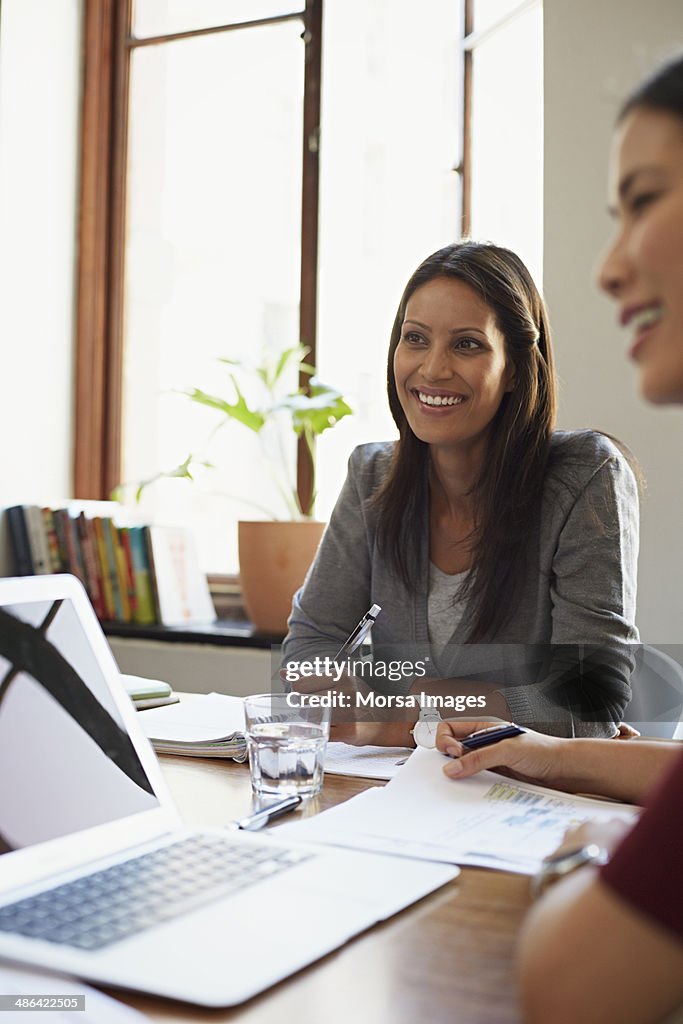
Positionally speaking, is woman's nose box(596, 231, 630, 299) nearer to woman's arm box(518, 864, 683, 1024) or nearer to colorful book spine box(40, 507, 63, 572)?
woman's arm box(518, 864, 683, 1024)

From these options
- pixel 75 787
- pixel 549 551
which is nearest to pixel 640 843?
pixel 75 787

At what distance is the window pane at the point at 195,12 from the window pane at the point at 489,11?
1.87 feet

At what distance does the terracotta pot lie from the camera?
2.88m

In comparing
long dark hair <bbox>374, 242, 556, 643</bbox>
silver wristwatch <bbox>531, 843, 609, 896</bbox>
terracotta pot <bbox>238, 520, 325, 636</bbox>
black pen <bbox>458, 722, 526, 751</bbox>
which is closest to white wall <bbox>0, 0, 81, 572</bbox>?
terracotta pot <bbox>238, 520, 325, 636</bbox>

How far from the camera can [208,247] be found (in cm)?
335

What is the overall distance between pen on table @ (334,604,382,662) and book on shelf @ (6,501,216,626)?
1.39m

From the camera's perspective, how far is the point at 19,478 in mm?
3270

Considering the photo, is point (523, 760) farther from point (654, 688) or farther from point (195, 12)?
point (195, 12)

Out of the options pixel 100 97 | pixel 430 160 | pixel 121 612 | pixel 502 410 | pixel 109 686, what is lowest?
pixel 121 612

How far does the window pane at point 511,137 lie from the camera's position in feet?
8.82

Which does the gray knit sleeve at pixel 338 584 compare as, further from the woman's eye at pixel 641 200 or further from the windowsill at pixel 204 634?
the woman's eye at pixel 641 200

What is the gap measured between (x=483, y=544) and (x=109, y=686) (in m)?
0.93

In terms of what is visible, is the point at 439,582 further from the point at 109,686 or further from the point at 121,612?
the point at 121,612

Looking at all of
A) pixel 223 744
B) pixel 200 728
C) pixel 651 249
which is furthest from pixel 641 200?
pixel 200 728
